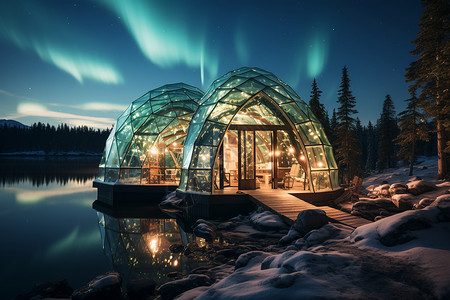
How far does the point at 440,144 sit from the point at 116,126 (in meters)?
20.6

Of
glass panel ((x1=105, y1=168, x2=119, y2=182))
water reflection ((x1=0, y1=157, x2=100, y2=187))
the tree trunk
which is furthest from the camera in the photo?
water reflection ((x1=0, y1=157, x2=100, y2=187))

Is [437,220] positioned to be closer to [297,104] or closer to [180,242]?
[180,242]

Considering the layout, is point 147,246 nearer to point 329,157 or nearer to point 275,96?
point 275,96

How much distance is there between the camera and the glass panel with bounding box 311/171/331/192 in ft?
36.8

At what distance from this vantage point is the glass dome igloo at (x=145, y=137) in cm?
1492

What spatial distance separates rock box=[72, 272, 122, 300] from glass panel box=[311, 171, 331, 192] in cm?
899

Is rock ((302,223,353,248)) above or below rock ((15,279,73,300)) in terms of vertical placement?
above

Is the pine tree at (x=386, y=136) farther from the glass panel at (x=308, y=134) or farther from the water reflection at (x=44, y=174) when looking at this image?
the water reflection at (x=44, y=174)

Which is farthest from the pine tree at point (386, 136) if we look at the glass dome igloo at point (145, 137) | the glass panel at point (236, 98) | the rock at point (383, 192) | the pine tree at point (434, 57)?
the glass panel at point (236, 98)

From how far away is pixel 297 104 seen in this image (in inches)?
476

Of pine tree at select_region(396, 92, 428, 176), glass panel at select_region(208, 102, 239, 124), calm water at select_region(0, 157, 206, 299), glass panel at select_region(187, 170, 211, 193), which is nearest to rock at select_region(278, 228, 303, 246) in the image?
calm water at select_region(0, 157, 206, 299)

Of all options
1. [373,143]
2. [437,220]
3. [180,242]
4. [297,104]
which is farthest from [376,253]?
[373,143]

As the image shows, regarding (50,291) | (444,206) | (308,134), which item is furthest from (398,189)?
(50,291)

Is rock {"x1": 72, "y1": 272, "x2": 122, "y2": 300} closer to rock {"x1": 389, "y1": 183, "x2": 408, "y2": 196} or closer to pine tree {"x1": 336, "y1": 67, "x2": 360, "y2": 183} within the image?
rock {"x1": 389, "y1": 183, "x2": 408, "y2": 196}
